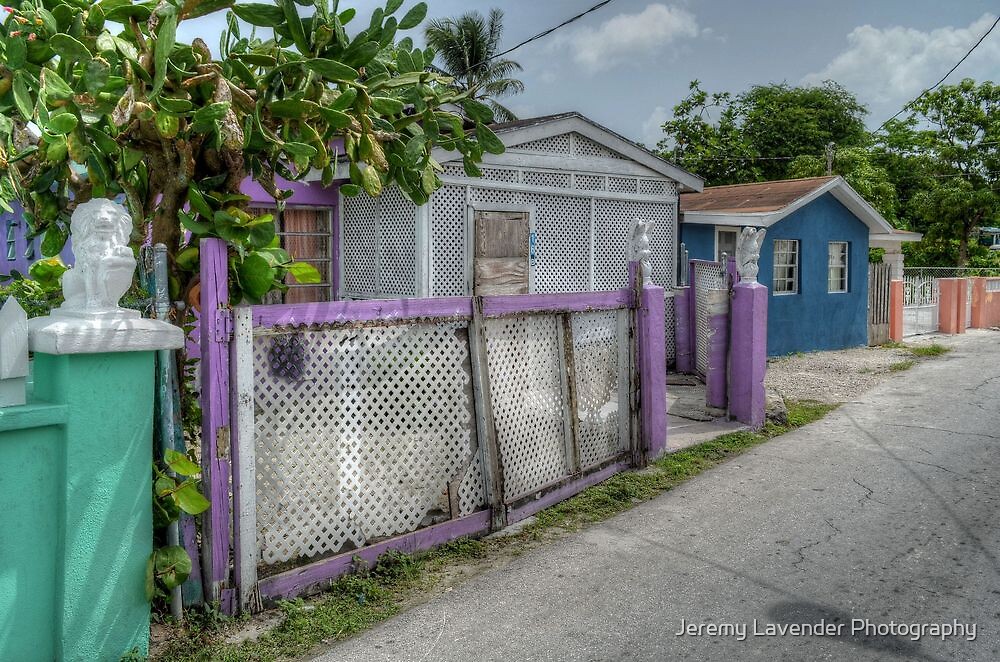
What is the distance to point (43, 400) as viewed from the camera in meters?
3.36

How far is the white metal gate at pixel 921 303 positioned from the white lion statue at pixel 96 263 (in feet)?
61.3

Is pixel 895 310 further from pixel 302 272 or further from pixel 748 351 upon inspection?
pixel 302 272

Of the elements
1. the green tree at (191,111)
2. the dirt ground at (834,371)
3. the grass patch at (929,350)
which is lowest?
the dirt ground at (834,371)

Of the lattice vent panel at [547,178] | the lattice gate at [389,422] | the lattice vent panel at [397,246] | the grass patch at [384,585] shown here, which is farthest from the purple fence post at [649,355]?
the lattice vent panel at [547,178]

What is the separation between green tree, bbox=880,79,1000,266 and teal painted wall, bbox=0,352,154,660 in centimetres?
2957

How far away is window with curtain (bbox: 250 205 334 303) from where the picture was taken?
1091 centimetres

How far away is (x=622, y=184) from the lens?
487 inches

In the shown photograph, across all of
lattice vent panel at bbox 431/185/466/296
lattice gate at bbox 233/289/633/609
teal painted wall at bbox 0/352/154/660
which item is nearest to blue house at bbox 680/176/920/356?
lattice vent panel at bbox 431/185/466/296

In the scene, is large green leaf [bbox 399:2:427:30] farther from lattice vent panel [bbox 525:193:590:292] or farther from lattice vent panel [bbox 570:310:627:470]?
lattice vent panel [bbox 525:193:590:292]

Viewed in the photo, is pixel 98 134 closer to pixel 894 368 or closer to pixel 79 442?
pixel 79 442

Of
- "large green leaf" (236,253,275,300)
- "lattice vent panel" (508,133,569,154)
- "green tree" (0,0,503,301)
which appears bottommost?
"large green leaf" (236,253,275,300)

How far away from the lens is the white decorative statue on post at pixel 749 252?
328 inches

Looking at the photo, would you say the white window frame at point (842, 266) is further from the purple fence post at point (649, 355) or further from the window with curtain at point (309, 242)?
the purple fence post at point (649, 355)

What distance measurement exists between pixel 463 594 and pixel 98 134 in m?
2.87
